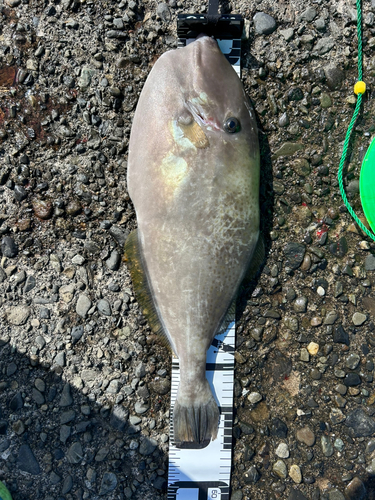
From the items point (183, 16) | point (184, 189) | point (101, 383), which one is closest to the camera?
point (184, 189)

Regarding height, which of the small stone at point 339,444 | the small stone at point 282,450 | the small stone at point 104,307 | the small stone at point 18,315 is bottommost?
the small stone at point 282,450

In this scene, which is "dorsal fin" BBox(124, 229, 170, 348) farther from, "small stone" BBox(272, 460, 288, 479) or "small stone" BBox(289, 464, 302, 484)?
"small stone" BBox(289, 464, 302, 484)

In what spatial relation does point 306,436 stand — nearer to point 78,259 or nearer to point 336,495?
point 336,495

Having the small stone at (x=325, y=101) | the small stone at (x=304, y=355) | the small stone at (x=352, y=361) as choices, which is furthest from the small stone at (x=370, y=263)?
the small stone at (x=325, y=101)

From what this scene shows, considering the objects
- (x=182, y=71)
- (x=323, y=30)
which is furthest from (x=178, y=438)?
(x=323, y=30)

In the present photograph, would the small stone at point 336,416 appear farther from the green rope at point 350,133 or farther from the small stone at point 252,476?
the green rope at point 350,133

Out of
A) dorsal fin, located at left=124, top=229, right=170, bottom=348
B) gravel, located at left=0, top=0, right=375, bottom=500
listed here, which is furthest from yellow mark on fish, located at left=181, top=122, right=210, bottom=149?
dorsal fin, located at left=124, top=229, right=170, bottom=348

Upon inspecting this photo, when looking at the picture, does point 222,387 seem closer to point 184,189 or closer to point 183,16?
point 184,189

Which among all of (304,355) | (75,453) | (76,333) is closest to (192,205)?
(76,333)
